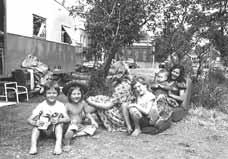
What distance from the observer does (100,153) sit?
11.0ft

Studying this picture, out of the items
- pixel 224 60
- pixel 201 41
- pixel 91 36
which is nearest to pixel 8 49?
pixel 91 36

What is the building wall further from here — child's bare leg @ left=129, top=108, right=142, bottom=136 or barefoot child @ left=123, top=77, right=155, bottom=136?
child's bare leg @ left=129, top=108, right=142, bottom=136

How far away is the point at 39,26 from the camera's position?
9961mm

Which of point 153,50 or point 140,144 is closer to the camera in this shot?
point 140,144

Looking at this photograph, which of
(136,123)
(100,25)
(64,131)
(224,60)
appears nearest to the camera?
(64,131)

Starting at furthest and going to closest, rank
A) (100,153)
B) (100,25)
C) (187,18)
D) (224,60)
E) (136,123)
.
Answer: (224,60) < (187,18) < (100,25) < (136,123) < (100,153)

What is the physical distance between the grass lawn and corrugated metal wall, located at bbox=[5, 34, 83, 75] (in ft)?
9.03

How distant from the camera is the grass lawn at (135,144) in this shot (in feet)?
10.8

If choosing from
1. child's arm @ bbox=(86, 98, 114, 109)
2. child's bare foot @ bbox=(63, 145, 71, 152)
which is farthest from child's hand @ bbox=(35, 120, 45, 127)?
child's arm @ bbox=(86, 98, 114, 109)

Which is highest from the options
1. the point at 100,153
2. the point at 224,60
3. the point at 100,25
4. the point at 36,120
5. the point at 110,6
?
the point at 110,6

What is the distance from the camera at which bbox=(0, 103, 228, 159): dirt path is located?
3.29 metres

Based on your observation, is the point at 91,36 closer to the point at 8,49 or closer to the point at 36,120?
the point at 8,49

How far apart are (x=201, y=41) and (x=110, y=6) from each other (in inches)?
112

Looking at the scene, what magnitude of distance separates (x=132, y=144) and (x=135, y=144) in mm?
43
